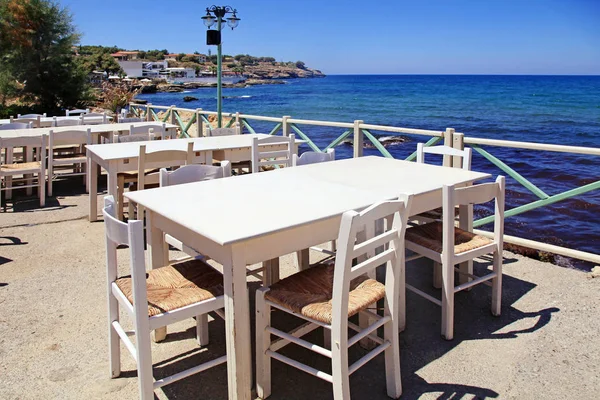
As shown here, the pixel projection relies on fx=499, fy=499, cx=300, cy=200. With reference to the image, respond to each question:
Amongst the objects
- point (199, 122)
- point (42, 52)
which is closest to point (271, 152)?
point (199, 122)

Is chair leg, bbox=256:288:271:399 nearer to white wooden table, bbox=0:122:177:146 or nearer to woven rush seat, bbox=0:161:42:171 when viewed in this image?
woven rush seat, bbox=0:161:42:171

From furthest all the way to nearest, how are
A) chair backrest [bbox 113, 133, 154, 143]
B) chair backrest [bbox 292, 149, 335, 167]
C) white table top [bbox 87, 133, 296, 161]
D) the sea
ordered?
the sea, chair backrest [bbox 113, 133, 154, 143], white table top [bbox 87, 133, 296, 161], chair backrest [bbox 292, 149, 335, 167]

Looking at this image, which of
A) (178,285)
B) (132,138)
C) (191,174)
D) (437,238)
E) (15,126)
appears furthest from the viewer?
(15,126)

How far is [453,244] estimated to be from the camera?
8.90 ft

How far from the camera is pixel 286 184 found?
9.54ft

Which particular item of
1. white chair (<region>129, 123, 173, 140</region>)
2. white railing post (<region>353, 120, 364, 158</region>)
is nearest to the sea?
white railing post (<region>353, 120, 364, 158</region>)

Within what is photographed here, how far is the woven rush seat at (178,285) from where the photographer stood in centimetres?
206

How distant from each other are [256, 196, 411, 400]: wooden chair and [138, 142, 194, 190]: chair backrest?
2.35 meters

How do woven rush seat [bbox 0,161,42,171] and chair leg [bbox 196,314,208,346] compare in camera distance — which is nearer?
chair leg [bbox 196,314,208,346]

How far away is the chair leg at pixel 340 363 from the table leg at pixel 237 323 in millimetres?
365

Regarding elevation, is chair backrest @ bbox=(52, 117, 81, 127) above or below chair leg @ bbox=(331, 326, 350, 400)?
above

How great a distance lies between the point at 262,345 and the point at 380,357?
0.72 meters

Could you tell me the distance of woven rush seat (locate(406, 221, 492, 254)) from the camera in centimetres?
285

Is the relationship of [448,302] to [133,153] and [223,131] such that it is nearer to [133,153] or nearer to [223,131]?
[133,153]
